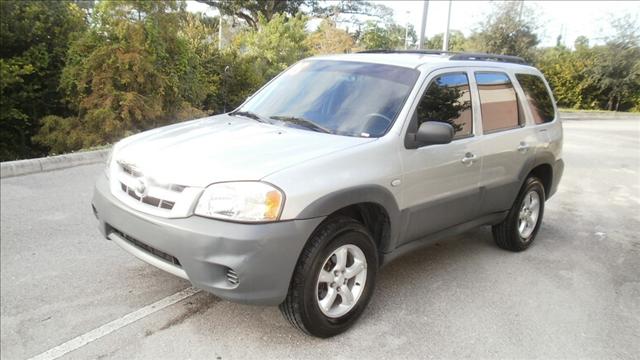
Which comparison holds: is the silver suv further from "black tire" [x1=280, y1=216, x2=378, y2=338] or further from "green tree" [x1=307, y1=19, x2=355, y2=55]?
"green tree" [x1=307, y1=19, x2=355, y2=55]

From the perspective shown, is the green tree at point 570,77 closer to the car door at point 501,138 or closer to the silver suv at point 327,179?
the car door at point 501,138

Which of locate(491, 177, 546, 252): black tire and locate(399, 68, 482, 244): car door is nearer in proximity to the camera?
locate(399, 68, 482, 244): car door

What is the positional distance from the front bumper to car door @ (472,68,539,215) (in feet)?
6.71

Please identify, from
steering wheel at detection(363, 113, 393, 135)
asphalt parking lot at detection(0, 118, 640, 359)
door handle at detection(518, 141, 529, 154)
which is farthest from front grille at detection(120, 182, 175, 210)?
door handle at detection(518, 141, 529, 154)

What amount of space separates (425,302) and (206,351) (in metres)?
1.66

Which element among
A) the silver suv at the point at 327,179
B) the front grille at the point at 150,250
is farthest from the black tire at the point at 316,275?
the front grille at the point at 150,250

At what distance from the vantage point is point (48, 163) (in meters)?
7.13

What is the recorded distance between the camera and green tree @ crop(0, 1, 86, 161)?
872 centimetres

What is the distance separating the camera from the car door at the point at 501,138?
172 inches

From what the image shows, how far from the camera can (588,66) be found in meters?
20.6

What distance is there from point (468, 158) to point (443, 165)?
0.34 metres

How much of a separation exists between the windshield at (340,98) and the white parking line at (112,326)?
1.46 metres

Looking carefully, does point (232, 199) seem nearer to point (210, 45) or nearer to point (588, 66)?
point (210, 45)

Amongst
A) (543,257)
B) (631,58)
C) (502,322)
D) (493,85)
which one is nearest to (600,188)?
(631,58)
